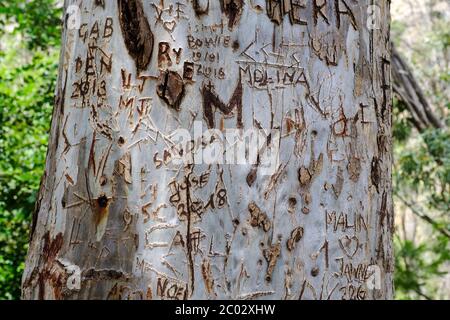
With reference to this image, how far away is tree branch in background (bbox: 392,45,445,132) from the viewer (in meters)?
7.41

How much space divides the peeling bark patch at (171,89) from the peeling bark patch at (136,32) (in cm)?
5

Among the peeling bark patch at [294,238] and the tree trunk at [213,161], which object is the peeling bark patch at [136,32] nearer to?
the tree trunk at [213,161]

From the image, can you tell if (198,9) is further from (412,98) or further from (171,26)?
(412,98)

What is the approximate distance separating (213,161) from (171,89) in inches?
6.8

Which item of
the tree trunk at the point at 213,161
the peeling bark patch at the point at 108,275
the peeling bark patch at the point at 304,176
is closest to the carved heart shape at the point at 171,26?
the tree trunk at the point at 213,161

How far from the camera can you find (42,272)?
1.52 metres

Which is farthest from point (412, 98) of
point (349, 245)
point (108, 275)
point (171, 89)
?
point (108, 275)

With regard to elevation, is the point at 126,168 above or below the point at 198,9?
below

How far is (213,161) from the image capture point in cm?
144

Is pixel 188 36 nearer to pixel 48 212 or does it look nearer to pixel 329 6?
pixel 329 6

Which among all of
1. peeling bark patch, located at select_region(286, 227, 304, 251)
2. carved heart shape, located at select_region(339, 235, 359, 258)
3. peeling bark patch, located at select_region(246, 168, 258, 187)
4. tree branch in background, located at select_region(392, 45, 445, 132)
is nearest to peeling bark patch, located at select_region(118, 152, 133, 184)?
peeling bark patch, located at select_region(246, 168, 258, 187)
